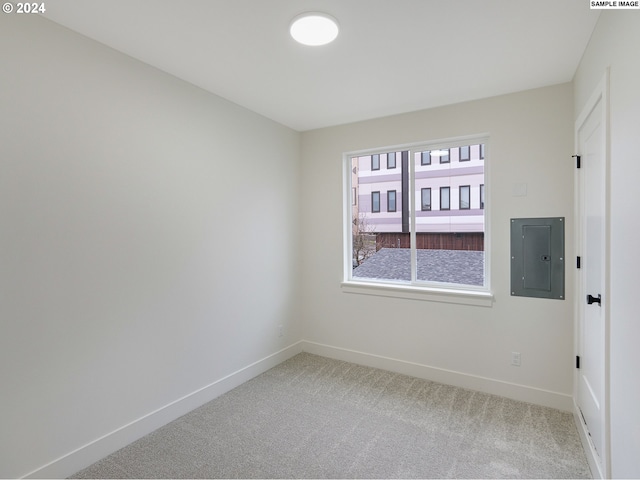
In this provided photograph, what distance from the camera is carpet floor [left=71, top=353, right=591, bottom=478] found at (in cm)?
201

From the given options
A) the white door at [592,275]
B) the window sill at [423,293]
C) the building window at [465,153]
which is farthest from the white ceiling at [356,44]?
the window sill at [423,293]

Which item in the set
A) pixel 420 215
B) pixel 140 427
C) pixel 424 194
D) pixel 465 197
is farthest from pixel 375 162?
pixel 140 427

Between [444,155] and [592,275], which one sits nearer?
[592,275]

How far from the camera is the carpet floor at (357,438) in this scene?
2006mm

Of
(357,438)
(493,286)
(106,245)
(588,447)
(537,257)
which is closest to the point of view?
(588,447)

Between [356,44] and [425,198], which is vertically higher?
[356,44]

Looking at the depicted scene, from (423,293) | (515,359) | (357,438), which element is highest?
(423,293)

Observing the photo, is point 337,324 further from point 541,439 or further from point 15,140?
point 15,140

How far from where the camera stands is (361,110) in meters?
3.28

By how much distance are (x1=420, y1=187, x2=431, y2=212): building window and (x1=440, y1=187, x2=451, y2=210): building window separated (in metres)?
0.12

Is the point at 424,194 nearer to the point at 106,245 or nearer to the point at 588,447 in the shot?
the point at 588,447

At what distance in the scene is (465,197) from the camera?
126 inches

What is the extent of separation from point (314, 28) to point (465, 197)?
2.12m

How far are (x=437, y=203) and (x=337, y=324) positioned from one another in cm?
175
